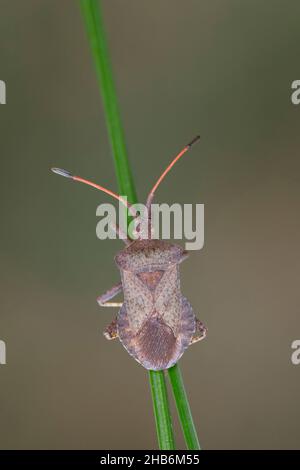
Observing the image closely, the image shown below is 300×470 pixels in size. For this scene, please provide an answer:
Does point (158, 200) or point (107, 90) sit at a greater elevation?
point (158, 200)

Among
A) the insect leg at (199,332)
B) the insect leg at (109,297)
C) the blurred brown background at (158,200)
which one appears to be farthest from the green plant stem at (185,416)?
the blurred brown background at (158,200)

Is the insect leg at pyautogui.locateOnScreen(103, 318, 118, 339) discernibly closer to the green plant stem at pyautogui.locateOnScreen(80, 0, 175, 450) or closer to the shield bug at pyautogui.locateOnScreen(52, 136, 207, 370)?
the shield bug at pyautogui.locateOnScreen(52, 136, 207, 370)

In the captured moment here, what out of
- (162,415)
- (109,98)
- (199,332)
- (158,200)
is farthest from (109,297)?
(158,200)

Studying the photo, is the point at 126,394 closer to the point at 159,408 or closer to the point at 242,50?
the point at 159,408

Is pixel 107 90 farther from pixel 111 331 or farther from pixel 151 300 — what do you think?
pixel 111 331

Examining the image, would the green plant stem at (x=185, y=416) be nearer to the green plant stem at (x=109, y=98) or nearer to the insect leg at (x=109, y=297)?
the green plant stem at (x=109, y=98)

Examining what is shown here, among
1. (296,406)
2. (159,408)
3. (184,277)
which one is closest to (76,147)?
(184,277)
